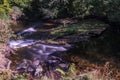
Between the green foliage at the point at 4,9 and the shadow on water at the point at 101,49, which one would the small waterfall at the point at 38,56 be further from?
the green foliage at the point at 4,9

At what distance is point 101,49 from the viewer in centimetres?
1700

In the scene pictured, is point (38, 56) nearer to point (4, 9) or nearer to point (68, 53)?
point (68, 53)

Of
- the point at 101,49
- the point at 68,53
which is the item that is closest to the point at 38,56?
the point at 68,53

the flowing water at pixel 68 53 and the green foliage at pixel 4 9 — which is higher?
the green foliage at pixel 4 9

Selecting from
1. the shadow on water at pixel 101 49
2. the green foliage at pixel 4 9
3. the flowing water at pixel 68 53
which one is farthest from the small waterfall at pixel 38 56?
the green foliage at pixel 4 9

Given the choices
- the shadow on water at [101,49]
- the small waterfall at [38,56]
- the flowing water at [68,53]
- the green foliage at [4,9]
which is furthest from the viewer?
the green foliage at [4,9]

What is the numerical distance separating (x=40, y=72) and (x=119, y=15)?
8313 millimetres

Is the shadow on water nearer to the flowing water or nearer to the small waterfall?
the flowing water

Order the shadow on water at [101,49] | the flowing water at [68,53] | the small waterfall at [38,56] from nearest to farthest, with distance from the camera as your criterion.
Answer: the small waterfall at [38,56], the flowing water at [68,53], the shadow on water at [101,49]

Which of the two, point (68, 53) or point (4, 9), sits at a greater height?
point (4, 9)

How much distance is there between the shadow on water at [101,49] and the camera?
15.2m

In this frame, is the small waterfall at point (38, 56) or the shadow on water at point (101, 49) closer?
the small waterfall at point (38, 56)

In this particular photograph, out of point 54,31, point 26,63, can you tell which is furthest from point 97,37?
point 26,63

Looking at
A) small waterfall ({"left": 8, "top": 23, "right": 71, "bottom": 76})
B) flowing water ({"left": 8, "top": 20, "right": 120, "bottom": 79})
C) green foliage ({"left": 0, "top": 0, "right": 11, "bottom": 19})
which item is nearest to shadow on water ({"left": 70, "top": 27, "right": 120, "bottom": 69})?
flowing water ({"left": 8, "top": 20, "right": 120, "bottom": 79})
